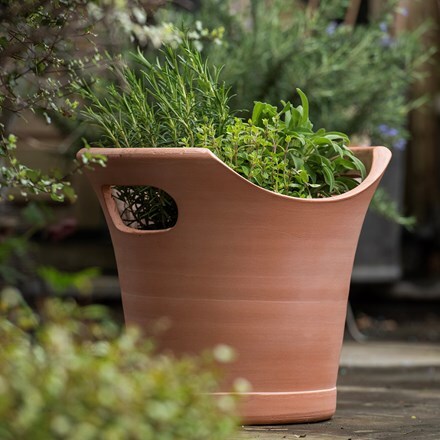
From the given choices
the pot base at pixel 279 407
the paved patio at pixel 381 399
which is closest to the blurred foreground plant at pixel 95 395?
the paved patio at pixel 381 399

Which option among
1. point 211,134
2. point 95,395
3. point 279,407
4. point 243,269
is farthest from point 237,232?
point 95,395

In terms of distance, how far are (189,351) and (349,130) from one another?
220cm

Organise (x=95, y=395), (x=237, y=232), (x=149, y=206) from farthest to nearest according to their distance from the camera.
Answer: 1. (x=149, y=206)
2. (x=237, y=232)
3. (x=95, y=395)

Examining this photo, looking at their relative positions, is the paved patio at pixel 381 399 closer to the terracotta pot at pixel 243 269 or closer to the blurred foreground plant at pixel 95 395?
the terracotta pot at pixel 243 269

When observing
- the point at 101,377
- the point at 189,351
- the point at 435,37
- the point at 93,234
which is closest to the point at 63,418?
the point at 101,377

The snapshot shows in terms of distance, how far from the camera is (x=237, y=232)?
1.91 m

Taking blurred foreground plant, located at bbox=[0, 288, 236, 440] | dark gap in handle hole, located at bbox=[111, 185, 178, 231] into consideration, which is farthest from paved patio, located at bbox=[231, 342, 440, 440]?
blurred foreground plant, located at bbox=[0, 288, 236, 440]

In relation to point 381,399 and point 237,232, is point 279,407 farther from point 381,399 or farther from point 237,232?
point 381,399

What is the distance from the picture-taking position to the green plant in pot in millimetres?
1907

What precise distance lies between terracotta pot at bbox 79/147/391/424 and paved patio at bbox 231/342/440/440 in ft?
0.32

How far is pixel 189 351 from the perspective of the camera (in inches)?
76.3

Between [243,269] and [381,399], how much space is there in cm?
90

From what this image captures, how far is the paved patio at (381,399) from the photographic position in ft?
6.44

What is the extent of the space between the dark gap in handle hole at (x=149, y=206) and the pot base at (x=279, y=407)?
0.41 meters
